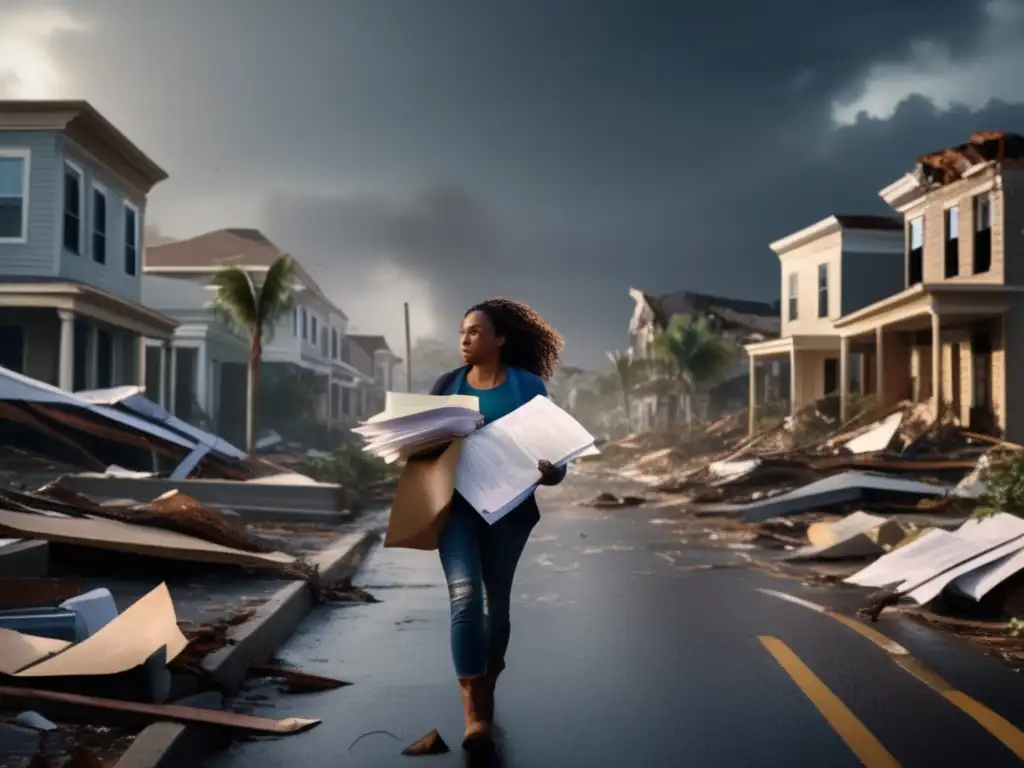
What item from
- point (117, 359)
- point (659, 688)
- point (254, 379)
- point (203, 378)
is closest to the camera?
point (659, 688)

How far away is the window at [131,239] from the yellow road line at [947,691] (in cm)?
2404

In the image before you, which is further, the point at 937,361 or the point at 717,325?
the point at 717,325

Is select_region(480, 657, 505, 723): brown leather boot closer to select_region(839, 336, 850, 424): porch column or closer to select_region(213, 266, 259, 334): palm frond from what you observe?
select_region(213, 266, 259, 334): palm frond

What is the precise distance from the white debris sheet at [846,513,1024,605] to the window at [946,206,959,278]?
2049cm

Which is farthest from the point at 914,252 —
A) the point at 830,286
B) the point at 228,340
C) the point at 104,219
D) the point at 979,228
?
the point at 228,340

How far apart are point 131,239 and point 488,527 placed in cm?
2698

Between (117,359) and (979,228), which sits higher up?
(979,228)

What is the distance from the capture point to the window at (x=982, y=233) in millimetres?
28375

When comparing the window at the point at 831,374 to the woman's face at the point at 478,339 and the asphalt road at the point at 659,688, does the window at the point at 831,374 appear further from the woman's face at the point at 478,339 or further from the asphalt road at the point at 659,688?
the woman's face at the point at 478,339

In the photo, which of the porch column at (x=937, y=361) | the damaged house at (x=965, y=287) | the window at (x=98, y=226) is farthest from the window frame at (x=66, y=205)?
the porch column at (x=937, y=361)

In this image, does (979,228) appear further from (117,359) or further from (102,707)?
(102,707)

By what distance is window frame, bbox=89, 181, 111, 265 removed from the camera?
27422 mm

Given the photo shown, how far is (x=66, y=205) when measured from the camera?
1015 inches

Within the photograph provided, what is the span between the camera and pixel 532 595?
36.5ft
